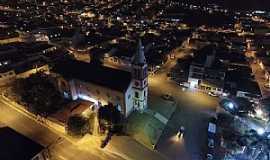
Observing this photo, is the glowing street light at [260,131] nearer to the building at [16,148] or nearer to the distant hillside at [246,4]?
the building at [16,148]

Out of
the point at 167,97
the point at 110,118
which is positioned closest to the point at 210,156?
the point at 110,118

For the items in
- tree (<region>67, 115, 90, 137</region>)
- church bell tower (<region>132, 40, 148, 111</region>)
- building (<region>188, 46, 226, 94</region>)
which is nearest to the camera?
tree (<region>67, 115, 90, 137</region>)

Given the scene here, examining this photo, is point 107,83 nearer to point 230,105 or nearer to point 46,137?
point 46,137

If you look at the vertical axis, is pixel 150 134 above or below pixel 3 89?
below

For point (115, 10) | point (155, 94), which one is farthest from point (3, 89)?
point (115, 10)

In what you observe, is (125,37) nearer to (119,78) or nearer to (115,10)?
(119,78)

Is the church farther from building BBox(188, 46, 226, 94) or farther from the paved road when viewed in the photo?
building BBox(188, 46, 226, 94)

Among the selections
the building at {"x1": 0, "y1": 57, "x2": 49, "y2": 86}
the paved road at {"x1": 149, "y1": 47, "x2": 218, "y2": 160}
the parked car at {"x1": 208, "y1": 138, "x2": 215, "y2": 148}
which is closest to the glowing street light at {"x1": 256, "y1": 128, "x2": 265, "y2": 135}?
the paved road at {"x1": 149, "y1": 47, "x2": 218, "y2": 160}
